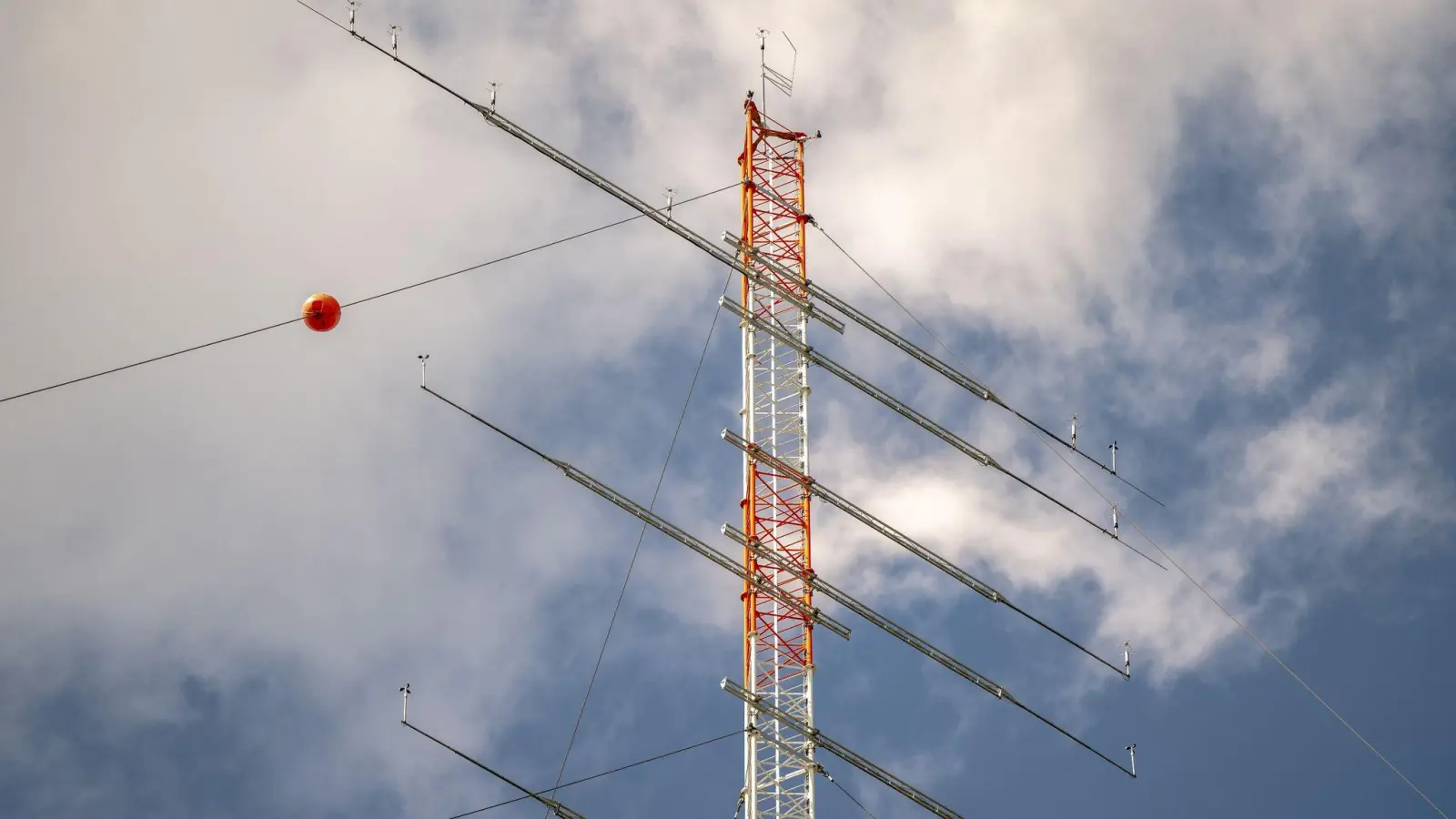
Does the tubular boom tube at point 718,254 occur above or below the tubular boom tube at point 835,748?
above

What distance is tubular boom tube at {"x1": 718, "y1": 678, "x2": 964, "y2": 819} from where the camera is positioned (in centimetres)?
10869

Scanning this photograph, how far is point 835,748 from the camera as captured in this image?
10894cm

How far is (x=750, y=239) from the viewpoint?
11931 cm

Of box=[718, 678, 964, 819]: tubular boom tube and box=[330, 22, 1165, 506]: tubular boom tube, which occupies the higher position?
box=[330, 22, 1165, 506]: tubular boom tube

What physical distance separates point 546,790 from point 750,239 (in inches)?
1106

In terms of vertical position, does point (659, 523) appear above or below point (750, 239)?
below

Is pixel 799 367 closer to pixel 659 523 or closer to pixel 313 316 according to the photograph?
pixel 659 523

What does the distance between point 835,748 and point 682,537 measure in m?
11.4

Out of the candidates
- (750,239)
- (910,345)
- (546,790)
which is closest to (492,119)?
(750,239)

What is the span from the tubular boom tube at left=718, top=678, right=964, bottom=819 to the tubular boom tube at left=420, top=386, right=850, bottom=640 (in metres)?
4.61

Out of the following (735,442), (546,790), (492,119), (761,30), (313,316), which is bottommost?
(546,790)

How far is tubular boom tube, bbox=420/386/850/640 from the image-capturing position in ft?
359

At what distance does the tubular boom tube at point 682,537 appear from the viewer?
4313 inches

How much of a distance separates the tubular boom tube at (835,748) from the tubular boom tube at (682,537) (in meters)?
4.61
